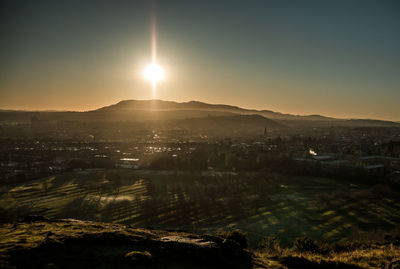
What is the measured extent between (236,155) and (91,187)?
45624 millimetres

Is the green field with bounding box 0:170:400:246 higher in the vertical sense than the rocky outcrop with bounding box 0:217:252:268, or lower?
lower

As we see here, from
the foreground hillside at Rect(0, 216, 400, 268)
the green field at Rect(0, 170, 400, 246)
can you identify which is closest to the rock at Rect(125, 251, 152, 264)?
the foreground hillside at Rect(0, 216, 400, 268)

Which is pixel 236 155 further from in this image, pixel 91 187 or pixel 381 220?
pixel 381 220

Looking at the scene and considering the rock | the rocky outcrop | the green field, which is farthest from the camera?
the green field

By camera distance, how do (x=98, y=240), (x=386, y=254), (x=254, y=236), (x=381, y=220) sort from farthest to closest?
(x=381, y=220)
(x=254, y=236)
(x=386, y=254)
(x=98, y=240)

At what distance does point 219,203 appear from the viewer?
4766 centimetres

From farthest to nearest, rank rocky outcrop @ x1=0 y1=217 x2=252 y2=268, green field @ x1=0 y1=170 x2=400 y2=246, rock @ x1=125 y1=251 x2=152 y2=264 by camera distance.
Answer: green field @ x1=0 y1=170 x2=400 y2=246 → rock @ x1=125 y1=251 x2=152 y2=264 → rocky outcrop @ x1=0 y1=217 x2=252 y2=268

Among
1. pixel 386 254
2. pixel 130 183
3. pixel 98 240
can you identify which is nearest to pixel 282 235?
pixel 386 254

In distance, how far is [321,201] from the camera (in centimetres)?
4906

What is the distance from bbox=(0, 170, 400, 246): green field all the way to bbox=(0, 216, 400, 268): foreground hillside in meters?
17.2

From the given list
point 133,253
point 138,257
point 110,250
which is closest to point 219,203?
point 110,250

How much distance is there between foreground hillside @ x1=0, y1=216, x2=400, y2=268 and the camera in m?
13.3

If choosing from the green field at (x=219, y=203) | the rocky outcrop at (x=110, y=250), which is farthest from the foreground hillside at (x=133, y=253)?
the green field at (x=219, y=203)

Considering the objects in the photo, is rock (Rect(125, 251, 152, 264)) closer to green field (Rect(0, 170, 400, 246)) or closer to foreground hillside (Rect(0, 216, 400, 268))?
foreground hillside (Rect(0, 216, 400, 268))
